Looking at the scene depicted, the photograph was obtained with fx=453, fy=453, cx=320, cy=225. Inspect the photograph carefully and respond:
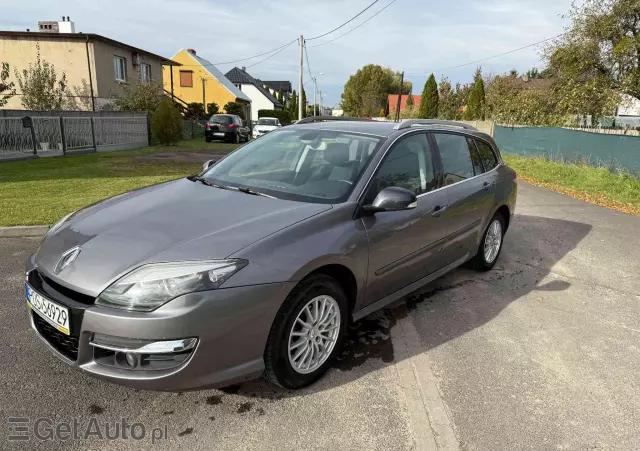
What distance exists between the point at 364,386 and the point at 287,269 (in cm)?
98

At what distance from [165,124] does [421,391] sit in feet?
64.9

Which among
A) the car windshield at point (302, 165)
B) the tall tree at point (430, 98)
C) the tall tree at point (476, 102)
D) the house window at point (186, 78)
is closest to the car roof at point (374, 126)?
the car windshield at point (302, 165)

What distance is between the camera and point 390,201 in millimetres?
3012

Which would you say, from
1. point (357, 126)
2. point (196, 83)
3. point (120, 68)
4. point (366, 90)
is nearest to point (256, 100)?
point (196, 83)

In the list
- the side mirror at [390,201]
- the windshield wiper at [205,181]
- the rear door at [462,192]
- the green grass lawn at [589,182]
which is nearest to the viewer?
the side mirror at [390,201]

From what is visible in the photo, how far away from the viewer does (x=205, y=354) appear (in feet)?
7.45

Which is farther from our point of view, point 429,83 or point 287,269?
point 429,83

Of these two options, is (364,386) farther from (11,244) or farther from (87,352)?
(11,244)

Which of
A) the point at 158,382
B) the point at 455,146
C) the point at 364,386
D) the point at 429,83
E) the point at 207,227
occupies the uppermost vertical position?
the point at 429,83

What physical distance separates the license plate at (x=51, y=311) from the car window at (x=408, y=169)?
76.1 inches

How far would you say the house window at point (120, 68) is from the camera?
24219 mm

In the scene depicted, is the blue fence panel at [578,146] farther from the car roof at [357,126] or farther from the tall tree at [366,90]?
the tall tree at [366,90]

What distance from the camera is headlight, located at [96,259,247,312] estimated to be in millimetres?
2215

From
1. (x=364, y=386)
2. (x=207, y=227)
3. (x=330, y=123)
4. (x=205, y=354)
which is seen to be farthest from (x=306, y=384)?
(x=330, y=123)
